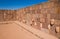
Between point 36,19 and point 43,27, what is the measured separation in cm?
44

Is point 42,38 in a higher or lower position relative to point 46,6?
lower

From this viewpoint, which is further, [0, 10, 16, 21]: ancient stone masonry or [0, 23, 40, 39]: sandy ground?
[0, 10, 16, 21]: ancient stone masonry

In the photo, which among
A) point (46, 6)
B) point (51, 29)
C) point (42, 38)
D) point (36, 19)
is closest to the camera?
point (42, 38)

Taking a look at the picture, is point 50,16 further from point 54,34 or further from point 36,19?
point 36,19

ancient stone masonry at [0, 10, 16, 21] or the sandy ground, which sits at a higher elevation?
ancient stone masonry at [0, 10, 16, 21]

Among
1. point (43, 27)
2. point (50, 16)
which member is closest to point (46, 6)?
point (50, 16)

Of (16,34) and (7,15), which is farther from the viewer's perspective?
(7,15)

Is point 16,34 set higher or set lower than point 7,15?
lower

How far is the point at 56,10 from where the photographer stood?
6.07 ft

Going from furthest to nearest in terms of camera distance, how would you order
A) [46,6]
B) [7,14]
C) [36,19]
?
[7,14]
[36,19]
[46,6]

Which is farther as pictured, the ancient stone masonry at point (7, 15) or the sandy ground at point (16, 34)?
the ancient stone masonry at point (7, 15)

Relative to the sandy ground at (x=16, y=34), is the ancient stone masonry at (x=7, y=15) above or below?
above

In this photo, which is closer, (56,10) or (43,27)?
(56,10)

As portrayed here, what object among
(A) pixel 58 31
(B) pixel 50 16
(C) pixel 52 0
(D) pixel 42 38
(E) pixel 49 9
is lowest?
(D) pixel 42 38
